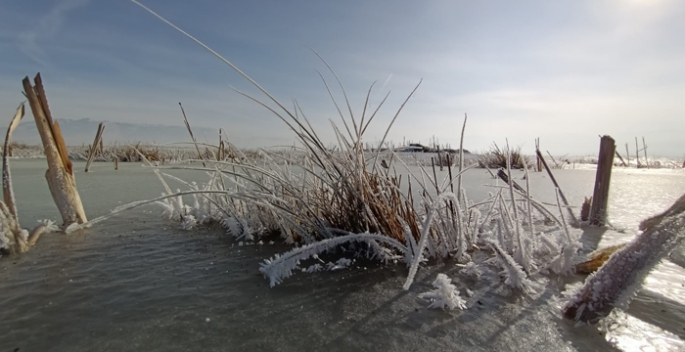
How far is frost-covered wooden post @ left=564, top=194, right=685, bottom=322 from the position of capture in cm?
87

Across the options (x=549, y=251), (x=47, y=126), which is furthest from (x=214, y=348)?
(x=47, y=126)

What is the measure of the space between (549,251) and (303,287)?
1.14 meters

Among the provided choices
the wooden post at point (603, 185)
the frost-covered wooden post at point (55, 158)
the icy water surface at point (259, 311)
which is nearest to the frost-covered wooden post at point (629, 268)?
the icy water surface at point (259, 311)

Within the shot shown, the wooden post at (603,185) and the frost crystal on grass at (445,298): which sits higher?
the wooden post at (603,185)

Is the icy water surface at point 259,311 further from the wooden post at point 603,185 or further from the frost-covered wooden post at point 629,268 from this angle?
the wooden post at point 603,185

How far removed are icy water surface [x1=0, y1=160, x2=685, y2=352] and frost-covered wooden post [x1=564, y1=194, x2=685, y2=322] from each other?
0.06 metres

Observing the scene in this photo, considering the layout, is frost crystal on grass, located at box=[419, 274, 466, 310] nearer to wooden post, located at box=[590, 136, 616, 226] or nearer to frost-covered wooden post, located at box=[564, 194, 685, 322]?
frost-covered wooden post, located at box=[564, 194, 685, 322]

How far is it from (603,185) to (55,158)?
11.9 feet

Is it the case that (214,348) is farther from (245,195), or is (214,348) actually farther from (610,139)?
(610,139)

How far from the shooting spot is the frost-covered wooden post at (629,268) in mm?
874

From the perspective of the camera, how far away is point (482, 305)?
113cm

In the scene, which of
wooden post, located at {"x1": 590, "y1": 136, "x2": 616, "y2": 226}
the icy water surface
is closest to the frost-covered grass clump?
the icy water surface

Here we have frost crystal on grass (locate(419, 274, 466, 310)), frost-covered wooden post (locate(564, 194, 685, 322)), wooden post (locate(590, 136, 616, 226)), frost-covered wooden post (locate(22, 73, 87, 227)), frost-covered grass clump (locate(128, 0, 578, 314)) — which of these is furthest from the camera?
wooden post (locate(590, 136, 616, 226))

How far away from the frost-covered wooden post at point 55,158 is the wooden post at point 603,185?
3435mm
